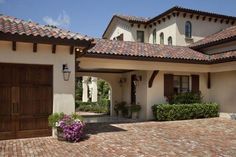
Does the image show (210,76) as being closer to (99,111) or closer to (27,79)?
(99,111)

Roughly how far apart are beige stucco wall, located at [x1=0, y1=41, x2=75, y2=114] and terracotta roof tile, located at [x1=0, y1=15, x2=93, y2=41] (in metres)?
0.51

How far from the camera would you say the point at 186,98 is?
1627cm

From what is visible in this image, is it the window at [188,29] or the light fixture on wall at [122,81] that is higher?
the window at [188,29]

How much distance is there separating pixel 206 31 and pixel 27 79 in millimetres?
16706

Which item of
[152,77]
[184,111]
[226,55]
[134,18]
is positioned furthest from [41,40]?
[134,18]

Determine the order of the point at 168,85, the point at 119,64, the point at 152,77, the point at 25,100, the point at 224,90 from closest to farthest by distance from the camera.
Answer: the point at 25,100 < the point at 119,64 < the point at 152,77 < the point at 168,85 < the point at 224,90

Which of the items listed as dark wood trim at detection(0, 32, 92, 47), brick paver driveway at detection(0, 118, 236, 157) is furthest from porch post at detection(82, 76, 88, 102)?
dark wood trim at detection(0, 32, 92, 47)

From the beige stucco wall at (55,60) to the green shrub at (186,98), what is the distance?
781cm

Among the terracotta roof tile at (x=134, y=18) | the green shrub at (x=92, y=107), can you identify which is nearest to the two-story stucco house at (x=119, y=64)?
the terracotta roof tile at (x=134, y=18)

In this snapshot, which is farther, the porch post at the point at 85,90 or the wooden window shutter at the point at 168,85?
the porch post at the point at 85,90

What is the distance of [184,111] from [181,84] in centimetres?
200

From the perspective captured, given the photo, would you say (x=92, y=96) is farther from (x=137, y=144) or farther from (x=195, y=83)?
(x=137, y=144)

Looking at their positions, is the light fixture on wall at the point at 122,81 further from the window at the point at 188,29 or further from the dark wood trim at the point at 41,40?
the dark wood trim at the point at 41,40

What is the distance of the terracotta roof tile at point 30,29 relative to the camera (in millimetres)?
9203
